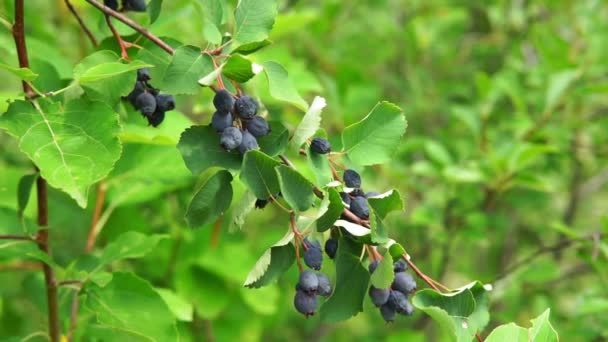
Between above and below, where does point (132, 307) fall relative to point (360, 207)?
below

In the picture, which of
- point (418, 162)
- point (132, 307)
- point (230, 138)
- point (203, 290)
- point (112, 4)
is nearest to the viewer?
point (230, 138)

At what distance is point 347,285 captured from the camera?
96 centimetres

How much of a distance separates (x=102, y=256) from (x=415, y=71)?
204cm

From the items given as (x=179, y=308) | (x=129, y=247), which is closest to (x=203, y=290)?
(x=179, y=308)

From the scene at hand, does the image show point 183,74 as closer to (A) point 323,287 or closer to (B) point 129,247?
(A) point 323,287

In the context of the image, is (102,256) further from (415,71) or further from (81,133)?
(415,71)

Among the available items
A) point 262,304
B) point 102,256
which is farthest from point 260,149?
point 262,304

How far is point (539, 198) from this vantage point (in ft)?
8.43

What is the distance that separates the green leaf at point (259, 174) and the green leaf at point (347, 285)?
13cm

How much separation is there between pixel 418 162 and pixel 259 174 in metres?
1.88

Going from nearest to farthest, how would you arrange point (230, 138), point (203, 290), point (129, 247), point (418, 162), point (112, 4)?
point (230, 138)
point (112, 4)
point (129, 247)
point (203, 290)
point (418, 162)

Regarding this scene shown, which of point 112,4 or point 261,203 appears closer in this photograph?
point 261,203

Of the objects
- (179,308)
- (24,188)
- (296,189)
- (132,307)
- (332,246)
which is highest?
(296,189)

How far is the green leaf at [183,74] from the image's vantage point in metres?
0.93
